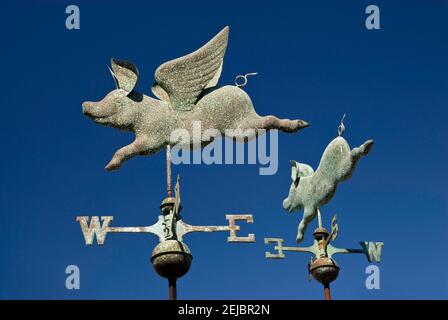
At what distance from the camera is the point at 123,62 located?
884cm

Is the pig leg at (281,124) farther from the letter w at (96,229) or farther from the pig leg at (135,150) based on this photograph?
the letter w at (96,229)

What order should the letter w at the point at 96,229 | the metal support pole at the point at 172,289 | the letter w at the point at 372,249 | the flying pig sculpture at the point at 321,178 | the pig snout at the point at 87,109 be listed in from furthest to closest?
the letter w at the point at 372,249 < the flying pig sculpture at the point at 321,178 < the pig snout at the point at 87,109 < the letter w at the point at 96,229 < the metal support pole at the point at 172,289

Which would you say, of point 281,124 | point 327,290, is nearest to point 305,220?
point 327,290

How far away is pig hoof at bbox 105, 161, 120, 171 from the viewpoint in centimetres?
859

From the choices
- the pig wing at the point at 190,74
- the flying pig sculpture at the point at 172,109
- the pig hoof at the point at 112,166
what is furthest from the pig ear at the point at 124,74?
the pig hoof at the point at 112,166

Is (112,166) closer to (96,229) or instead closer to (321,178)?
(96,229)

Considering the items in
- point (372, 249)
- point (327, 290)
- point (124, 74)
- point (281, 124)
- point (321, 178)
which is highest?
point (124, 74)

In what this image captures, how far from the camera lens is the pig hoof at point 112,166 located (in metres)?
8.59

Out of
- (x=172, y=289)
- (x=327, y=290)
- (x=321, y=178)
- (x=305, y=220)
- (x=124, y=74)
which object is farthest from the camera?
(x=305, y=220)

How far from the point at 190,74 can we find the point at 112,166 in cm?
109

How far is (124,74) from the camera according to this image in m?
8.83

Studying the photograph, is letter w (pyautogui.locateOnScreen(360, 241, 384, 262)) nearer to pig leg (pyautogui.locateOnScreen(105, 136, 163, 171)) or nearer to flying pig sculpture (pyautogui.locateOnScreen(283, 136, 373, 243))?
flying pig sculpture (pyautogui.locateOnScreen(283, 136, 373, 243))
